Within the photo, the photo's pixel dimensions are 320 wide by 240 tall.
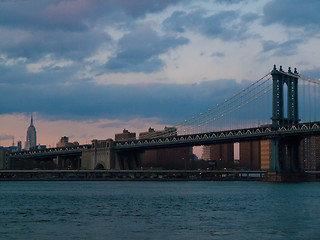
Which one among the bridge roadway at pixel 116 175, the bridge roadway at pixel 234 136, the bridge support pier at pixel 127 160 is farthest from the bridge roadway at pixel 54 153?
the bridge roadway at pixel 234 136

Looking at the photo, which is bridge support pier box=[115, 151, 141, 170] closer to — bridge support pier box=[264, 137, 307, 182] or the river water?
bridge support pier box=[264, 137, 307, 182]

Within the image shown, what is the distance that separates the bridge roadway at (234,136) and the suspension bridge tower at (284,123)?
128 centimetres

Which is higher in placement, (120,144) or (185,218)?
(120,144)

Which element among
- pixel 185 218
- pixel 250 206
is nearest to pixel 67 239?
pixel 185 218

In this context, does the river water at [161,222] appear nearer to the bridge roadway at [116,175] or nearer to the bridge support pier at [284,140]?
the bridge support pier at [284,140]

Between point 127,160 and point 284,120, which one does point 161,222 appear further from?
point 127,160

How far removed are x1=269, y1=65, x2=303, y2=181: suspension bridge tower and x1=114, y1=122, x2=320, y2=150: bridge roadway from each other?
1.28 metres

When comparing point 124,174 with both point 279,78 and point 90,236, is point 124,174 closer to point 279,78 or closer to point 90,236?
point 279,78

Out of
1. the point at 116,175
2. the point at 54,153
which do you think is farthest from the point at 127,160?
the point at 54,153

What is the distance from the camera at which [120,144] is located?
143 metres

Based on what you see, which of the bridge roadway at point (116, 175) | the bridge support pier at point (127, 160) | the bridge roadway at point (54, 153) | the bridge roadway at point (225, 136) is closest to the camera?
the bridge roadway at point (225, 136)

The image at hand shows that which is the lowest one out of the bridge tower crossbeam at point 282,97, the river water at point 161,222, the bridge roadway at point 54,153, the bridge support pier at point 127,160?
the river water at point 161,222

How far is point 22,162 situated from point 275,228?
155m

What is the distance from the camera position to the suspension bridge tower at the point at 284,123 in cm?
9562
